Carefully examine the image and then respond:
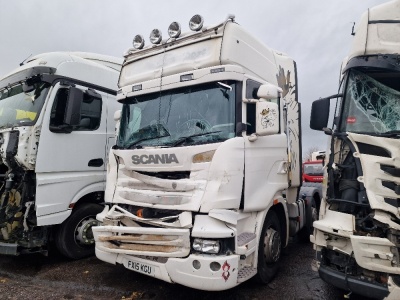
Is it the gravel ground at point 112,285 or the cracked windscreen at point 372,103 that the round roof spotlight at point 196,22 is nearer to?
the cracked windscreen at point 372,103

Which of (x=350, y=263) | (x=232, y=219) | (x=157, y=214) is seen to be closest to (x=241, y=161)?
(x=232, y=219)

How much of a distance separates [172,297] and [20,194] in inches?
114

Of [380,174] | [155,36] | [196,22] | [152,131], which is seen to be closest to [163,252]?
[152,131]

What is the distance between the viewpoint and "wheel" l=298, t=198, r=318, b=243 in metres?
6.48

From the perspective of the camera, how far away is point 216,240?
3.36 m

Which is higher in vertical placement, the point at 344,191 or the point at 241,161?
the point at 241,161

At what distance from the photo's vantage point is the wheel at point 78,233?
5.29 m

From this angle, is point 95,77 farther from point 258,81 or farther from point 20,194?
point 258,81

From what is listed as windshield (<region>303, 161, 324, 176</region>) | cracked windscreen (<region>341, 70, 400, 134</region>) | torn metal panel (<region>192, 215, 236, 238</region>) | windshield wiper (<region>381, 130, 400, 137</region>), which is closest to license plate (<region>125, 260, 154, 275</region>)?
torn metal panel (<region>192, 215, 236, 238</region>)

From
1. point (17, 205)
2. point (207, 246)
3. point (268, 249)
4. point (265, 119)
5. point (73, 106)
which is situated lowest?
point (268, 249)

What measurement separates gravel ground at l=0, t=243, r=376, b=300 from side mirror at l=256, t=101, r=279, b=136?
2.07 metres

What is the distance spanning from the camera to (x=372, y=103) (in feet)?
12.0

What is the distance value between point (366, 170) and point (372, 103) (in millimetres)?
919

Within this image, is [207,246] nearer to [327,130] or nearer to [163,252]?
[163,252]
